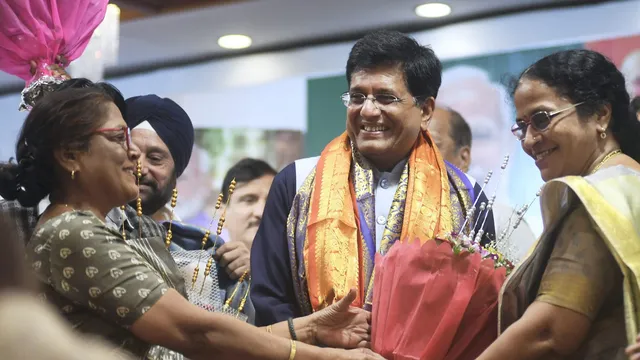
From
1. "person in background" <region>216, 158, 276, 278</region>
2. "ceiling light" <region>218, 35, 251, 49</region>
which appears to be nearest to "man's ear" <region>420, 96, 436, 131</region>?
"person in background" <region>216, 158, 276, 278</region>

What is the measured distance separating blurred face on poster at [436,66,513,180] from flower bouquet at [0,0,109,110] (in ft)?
9.68

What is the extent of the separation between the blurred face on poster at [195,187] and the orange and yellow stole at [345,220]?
372cm

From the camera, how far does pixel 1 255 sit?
131cm

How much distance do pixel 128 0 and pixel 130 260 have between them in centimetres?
425

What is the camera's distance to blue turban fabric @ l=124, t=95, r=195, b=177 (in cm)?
355

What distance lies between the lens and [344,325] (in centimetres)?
271

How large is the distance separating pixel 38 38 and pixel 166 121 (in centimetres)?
58

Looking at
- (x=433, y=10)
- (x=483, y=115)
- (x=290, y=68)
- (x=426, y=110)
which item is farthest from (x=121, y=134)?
(x=290, y=68)

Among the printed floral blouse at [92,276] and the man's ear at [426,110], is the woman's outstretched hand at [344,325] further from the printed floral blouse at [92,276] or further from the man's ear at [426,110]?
the man's ear at [426,110]

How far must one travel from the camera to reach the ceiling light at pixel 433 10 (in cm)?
615

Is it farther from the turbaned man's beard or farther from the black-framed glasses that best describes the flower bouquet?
the black-framed glasses

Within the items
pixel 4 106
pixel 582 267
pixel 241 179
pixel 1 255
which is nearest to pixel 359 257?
pixel 582 267

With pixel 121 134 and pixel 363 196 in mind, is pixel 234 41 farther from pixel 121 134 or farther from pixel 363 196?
pixel 121 134

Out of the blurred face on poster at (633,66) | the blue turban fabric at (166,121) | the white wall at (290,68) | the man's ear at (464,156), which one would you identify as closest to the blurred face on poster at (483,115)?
the white wall at (290,68)
